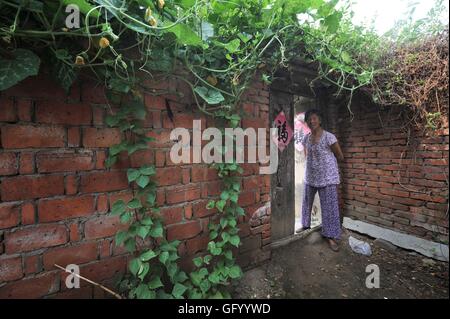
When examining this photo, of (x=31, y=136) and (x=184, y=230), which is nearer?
(x=31, y=136)

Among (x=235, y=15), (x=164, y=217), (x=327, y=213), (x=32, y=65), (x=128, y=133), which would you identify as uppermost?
(x=235, y=15)

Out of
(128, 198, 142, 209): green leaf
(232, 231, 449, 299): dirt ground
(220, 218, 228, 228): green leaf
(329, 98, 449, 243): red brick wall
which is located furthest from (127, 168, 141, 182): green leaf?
(329, 98, 449, 243): red brick wall

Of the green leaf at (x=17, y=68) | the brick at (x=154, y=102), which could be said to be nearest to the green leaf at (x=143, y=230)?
the brick at (x=154, y=102)

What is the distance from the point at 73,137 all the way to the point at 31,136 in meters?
0.16

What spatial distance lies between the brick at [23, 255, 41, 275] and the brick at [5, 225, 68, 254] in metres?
0.05

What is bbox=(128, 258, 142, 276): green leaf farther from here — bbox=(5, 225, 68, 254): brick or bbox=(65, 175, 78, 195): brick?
bbox=(65, 175, 78, 195): brick

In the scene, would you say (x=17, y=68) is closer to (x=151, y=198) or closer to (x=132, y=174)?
(x=132, y=174)

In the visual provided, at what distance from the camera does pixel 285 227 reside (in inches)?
109

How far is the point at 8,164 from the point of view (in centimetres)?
99

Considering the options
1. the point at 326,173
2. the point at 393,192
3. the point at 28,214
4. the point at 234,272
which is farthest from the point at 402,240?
the point at 28,214

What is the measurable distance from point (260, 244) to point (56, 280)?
4.75ft

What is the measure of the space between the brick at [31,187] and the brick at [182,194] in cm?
58

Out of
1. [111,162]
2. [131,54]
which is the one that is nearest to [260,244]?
[111,162]
